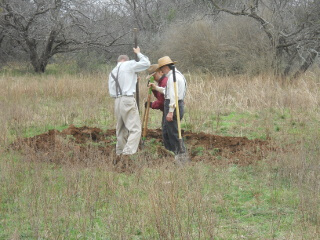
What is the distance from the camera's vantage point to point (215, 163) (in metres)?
7.05

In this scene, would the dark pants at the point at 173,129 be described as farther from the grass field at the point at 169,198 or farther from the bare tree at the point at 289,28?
the bare tree at the point at 289,28

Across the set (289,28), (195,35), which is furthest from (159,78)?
(195,35)

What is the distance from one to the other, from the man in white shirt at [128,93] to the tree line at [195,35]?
9.02 m

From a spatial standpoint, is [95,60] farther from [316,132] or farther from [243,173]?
[243,173]

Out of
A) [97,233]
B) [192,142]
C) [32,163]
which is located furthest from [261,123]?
[97,233]

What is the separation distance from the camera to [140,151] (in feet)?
25.7

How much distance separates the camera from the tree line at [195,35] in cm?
1753

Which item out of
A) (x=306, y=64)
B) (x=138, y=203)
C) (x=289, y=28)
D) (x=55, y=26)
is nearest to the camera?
(x=138, y=203)

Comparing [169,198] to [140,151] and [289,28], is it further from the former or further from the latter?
[289,28]

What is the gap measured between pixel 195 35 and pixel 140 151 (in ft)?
45.0

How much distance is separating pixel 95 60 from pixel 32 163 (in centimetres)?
1610

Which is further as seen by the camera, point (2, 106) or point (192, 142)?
point (2, 106)

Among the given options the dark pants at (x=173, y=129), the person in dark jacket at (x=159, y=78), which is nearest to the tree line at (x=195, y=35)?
the person in dark jacket at (x=159, y=78)

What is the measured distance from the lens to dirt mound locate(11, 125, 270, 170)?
7023 mm
